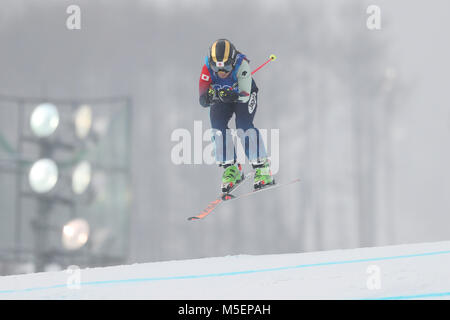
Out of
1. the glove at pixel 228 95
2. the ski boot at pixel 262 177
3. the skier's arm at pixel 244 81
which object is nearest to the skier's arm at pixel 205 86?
the glove at pixel 228 95

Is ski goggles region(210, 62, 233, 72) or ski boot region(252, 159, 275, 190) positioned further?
ski boot region(252, 159, 275, 190)

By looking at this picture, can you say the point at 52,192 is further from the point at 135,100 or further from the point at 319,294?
the point at 135,100

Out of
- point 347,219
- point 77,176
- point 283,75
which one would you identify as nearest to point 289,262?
point 77,176

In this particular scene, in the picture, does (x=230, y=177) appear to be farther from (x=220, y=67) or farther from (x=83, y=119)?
(x=83, y=119)

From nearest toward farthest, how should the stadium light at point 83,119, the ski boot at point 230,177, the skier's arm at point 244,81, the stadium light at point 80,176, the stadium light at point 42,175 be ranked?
the skier's arm at point 244,81 → the ski boot at point 230,177 → the stadium light at point 42,175 → the stadium light at point 80,176 → the stadium light at point 83,119

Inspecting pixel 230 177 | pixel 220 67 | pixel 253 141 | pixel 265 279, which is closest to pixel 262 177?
pixel 230 177

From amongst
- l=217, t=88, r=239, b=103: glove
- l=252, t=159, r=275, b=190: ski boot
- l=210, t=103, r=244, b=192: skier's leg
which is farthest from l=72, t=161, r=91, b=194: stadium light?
l=217, t=88, r=239, b=103: glove

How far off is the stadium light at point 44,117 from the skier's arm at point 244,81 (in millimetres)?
11875

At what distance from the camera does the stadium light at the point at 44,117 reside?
17.9 metres

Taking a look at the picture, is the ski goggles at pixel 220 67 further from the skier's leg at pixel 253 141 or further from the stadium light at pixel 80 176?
the stadium light at pixel 80 176

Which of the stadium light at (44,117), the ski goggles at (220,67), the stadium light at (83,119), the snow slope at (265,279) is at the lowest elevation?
the snow slope at (265,279)

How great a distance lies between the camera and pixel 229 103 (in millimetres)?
7340

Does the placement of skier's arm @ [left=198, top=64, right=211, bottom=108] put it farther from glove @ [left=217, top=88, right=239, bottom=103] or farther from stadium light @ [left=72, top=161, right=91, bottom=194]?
stadium light @ [left=72, top=161, right=91, bottom=194]

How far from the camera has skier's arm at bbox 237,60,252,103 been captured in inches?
277
